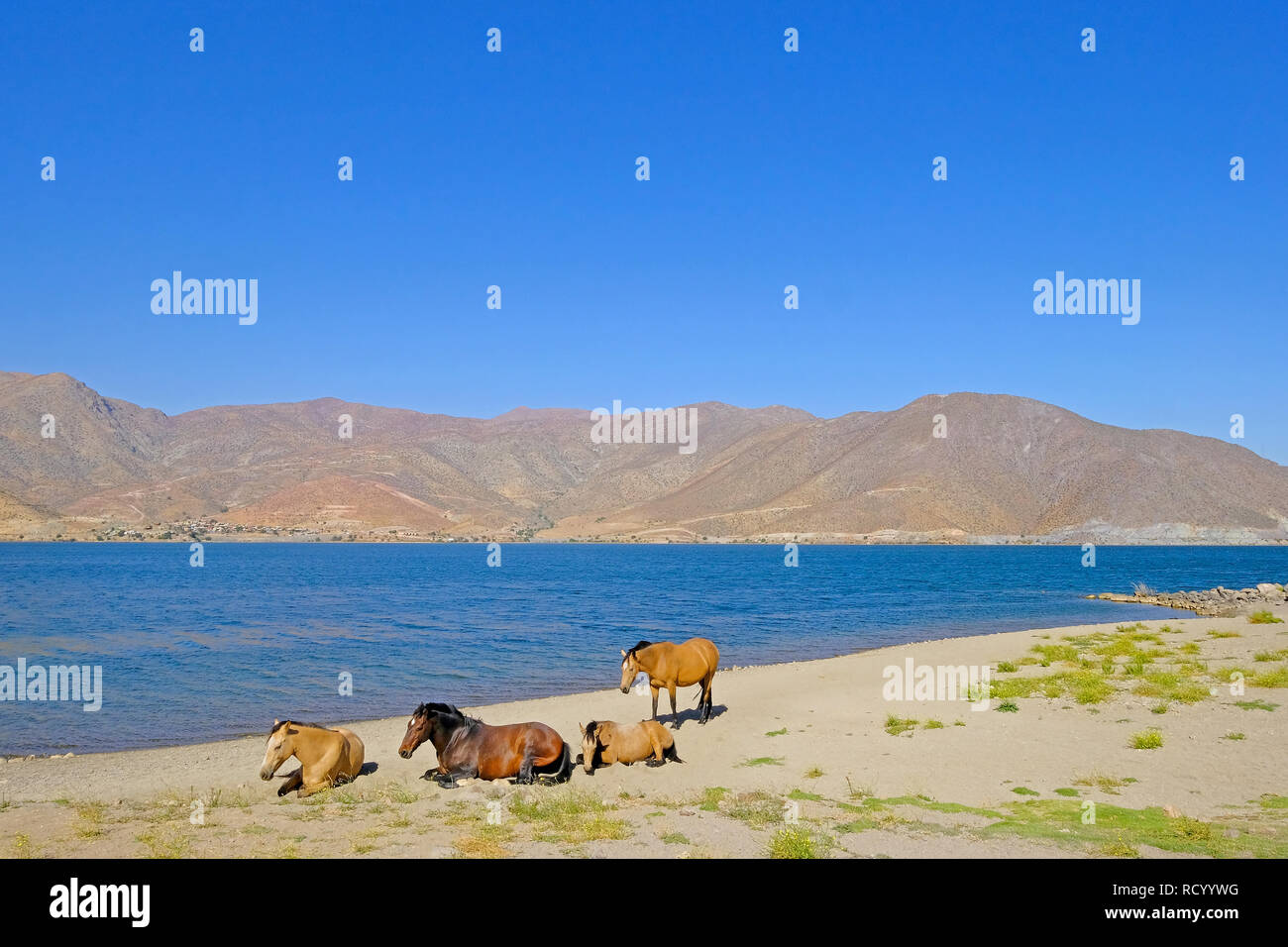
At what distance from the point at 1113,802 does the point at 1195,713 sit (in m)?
6.77

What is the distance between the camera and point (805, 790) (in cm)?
1138

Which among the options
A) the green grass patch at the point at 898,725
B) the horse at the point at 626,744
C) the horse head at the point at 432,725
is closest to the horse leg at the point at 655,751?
the horse at the point at 626,744

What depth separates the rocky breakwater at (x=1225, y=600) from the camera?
135ft

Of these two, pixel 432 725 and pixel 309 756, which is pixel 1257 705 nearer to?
pixel 432 725

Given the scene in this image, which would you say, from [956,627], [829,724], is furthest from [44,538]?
[829,724]

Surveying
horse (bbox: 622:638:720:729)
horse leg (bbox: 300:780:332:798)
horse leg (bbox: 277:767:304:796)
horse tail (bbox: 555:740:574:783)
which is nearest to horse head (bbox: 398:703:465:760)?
horse leg (bbox: 300:780:332:798)

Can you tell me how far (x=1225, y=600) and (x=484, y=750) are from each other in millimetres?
47497

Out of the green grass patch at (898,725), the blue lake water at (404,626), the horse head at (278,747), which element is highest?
the horse head at (278,747)

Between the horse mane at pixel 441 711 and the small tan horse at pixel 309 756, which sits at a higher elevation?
the horse mane at pixel 441 711

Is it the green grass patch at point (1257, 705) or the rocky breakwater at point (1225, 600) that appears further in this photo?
the rocky breakwater at point (1225, 600)

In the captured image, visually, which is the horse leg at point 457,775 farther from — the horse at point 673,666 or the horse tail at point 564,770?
the horse at point 673,666

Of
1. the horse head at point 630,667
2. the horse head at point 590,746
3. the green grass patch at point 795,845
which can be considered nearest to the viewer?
the green grass patch at point 795,845

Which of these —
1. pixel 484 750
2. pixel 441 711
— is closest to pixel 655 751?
pixel 484 750

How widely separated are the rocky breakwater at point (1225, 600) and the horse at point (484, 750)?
3827 centimetres
